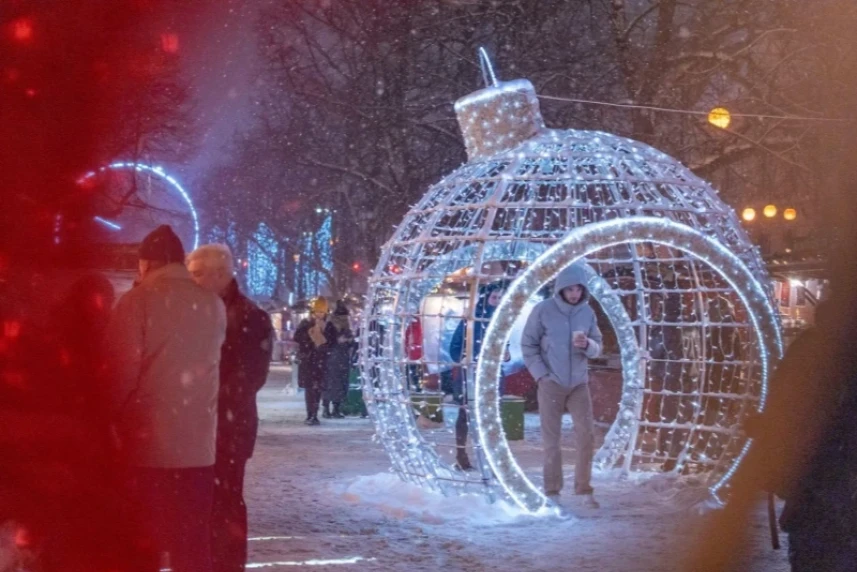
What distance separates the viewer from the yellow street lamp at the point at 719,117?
13.9 m

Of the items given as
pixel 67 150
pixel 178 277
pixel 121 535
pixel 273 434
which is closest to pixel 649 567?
pixel 121 535

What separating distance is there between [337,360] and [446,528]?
31.2 ft

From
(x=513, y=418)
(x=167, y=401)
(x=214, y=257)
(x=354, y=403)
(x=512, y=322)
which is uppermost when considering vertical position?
(x=214, y=257)

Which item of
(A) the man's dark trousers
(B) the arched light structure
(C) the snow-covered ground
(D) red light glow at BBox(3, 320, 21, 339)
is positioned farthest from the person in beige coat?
(B) the arched light structure

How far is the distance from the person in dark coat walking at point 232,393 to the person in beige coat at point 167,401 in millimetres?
961

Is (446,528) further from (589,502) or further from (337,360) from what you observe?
(337,360)

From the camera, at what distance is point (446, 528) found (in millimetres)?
8750

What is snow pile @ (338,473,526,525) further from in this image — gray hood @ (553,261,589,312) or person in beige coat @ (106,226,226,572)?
person in beige coat @ (106,226,226,572)

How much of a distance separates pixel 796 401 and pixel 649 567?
12.9 ft

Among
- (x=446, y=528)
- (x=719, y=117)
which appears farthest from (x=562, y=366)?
(x=719, y=117)

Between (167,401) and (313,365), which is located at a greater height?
(313,365)

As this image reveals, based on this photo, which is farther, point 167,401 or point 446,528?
point 446,528

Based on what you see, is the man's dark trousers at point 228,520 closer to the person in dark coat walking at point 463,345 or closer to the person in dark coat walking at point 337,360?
the person in dark coat walking at point 463,345

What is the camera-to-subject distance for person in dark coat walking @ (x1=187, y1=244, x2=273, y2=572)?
257 inches
